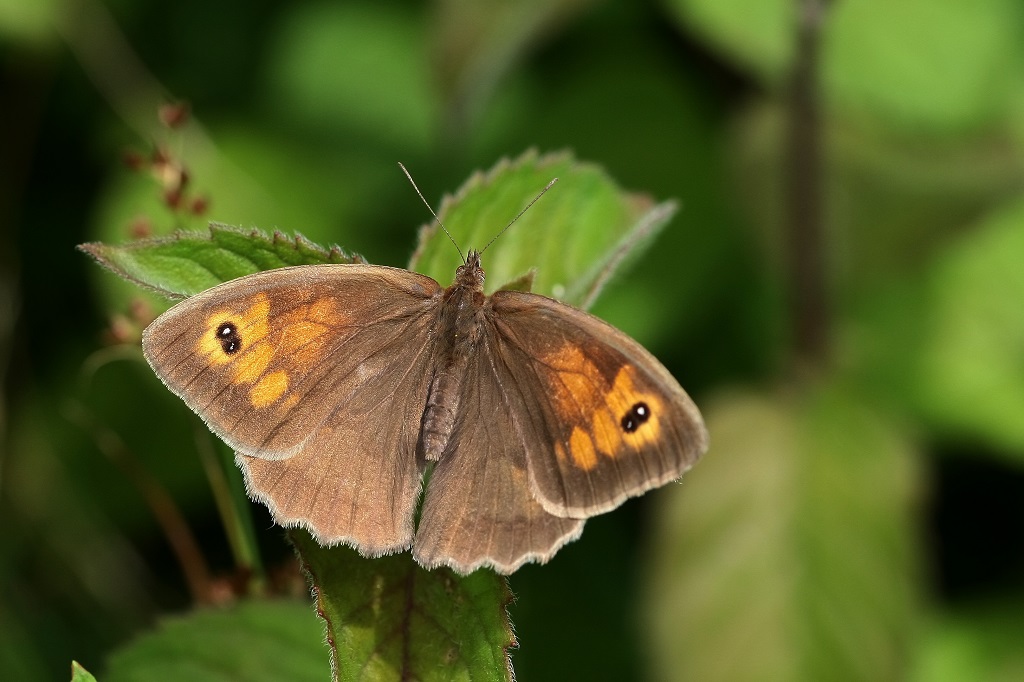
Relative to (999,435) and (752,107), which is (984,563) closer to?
(999,435)

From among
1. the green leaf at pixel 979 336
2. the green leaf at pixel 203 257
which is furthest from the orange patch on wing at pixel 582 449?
the green leaf at pixel 979 336

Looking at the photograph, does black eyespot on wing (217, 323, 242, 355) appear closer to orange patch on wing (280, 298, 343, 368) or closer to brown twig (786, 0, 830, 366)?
orange patch on wing (280, 298, 343, 368)

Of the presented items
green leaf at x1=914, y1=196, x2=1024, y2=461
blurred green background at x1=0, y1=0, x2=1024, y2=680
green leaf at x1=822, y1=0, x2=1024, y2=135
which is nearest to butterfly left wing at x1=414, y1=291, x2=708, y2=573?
blurred green background at x1=0, y1=0, x2=1024, y2=680

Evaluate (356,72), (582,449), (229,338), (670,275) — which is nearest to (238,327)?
(229,338)

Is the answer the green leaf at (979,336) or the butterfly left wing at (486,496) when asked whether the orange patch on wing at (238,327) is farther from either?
the green leaf at (979,336)

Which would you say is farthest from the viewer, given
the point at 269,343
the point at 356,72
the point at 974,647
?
the point at 356,72

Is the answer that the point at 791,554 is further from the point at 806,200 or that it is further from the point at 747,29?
the point at 747,29

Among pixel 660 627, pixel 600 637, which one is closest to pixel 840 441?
pixel 660 627
